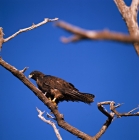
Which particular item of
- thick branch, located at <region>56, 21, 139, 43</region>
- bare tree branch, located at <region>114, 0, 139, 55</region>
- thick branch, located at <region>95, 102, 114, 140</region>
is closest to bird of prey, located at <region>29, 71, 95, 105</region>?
thick branch, located at <region>95, 102, 114, 140</region>

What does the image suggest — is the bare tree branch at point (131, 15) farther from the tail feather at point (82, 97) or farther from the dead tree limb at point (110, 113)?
the tail feather at point (82, 97)

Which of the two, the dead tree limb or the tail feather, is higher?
the tail feather

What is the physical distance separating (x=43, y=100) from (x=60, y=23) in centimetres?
267

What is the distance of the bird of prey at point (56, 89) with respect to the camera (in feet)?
12.0

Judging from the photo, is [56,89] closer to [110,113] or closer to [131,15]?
[110,113]

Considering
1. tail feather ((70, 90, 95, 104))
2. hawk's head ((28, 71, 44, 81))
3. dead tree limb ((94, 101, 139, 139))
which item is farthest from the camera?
hawk's head ((28, 71, 44, 81))

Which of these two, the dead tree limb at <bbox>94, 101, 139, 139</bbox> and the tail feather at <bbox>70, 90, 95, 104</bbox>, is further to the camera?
the tail feather at <bbox>70, 90, 95, 104</bbox>

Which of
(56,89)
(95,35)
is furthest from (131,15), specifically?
(56,89)

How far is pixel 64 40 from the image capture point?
625 mm

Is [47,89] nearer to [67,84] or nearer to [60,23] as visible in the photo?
[67,84]

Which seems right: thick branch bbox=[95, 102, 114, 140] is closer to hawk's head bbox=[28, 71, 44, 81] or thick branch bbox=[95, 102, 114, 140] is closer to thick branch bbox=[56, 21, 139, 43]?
hawk's head bbox=[28, 71, 44, 81]

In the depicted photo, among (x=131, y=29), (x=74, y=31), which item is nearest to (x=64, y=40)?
A: (x=74, y=31)

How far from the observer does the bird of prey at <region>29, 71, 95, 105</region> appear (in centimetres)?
366

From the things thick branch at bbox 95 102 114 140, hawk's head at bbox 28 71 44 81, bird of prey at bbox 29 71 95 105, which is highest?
hawk's head at bbox 28 71 44 81
